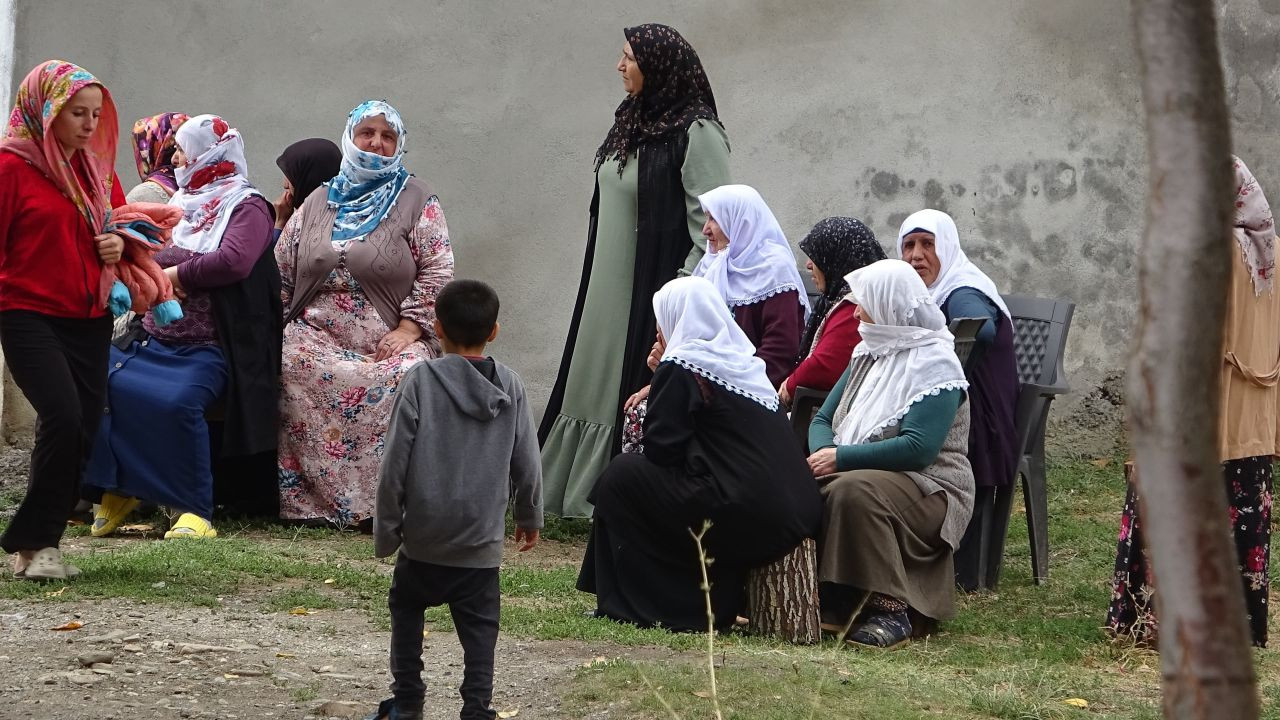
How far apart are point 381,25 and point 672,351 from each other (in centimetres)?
375

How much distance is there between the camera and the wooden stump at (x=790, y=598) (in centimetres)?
461

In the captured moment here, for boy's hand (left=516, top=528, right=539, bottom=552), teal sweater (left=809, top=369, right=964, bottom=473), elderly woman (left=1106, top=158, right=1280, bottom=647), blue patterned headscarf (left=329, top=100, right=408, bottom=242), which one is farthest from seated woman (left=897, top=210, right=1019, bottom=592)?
boy's hand (left=516, top=528, right=539, bottom=552)

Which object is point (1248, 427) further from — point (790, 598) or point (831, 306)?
point (831, 306)

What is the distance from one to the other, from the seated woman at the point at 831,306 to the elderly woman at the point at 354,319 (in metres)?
1.63

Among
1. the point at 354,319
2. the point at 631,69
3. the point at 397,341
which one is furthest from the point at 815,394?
the point at 354,319

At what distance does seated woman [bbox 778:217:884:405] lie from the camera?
18.1 ft

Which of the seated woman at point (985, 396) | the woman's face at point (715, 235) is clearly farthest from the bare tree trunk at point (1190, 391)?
the woman's face at point (715, 235)

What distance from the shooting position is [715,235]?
5840 mm

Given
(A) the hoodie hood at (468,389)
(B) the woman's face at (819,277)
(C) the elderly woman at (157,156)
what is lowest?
(A) the hoodie hood at (468,389)

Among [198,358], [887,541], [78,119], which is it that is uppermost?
[78,119]

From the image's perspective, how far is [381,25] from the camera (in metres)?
7.68

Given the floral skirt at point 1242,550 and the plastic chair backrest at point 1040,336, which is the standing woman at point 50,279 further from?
the plastic chair backrest at point 1040,336

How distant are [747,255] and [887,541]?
1.48 meters

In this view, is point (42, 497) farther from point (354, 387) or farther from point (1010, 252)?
point (1010, 252)
